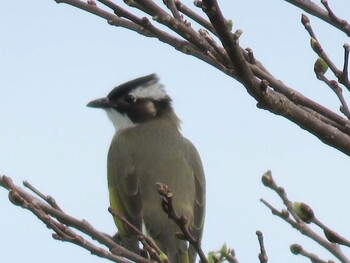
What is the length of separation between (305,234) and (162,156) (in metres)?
4.09

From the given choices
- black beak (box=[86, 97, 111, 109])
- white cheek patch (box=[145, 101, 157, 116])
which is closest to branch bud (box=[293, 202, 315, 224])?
black beak (box=[86, 97, 111, 109])

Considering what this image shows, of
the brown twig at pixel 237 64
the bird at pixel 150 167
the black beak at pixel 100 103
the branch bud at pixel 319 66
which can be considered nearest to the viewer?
the brown twig at pixel 237 64

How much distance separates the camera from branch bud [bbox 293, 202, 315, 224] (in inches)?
124

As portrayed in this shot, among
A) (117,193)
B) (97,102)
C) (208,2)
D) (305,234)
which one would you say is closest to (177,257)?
(117,193)

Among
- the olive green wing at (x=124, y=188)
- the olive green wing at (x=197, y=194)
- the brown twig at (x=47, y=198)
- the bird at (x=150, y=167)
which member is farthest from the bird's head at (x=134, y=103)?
the brown twig at (x=47, y=198)

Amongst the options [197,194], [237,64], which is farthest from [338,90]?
[197,194]

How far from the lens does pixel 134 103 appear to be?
809cm

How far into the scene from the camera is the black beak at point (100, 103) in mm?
7875

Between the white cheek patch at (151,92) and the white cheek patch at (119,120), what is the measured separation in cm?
23

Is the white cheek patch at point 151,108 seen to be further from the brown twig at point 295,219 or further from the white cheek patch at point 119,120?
the brown twig at point 295,219

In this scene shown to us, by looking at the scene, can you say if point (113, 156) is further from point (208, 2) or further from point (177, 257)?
point (208, 2)

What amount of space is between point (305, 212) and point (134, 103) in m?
5.04

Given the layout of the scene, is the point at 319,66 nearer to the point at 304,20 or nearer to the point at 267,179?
the point at 304,20

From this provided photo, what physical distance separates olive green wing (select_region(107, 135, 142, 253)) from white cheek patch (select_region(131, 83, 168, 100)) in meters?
0.54
